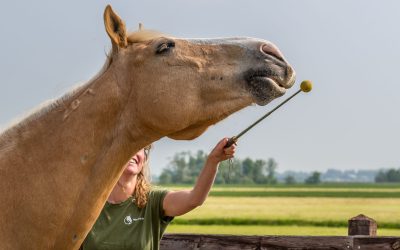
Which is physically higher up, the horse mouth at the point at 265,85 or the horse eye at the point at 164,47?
the horse eye at the point at 164,47

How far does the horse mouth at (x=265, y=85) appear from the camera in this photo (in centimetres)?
368

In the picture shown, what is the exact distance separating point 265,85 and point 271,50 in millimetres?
170

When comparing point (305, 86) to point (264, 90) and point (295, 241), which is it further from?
point (295, 241)

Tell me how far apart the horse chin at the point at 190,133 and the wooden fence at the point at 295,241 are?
3223 millimetres

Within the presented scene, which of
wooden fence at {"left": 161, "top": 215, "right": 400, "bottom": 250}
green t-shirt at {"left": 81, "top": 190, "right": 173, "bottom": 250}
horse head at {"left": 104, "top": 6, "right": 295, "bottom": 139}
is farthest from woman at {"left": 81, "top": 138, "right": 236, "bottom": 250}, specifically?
wooden fence at {"left": 161, "top": 215, "right": 400, "bottom": 250}

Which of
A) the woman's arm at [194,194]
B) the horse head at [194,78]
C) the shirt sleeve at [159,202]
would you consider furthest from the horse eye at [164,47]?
the shirt sleeve at [159,202]

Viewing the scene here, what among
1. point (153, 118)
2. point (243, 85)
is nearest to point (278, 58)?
point (243, 85)

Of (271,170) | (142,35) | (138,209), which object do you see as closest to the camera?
(142,35)

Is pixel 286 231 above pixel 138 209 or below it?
below

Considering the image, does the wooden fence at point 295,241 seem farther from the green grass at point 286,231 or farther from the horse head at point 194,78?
the green grass at point 286,231

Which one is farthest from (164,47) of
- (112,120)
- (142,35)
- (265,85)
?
(265,85)

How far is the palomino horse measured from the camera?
3691 millimetres

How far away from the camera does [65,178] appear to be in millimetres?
3729

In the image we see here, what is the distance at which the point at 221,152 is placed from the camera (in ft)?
14.2
